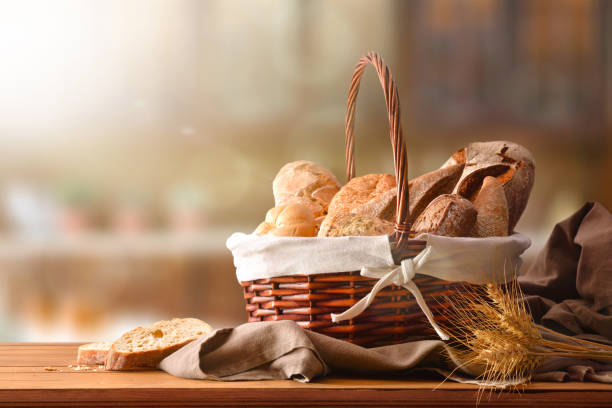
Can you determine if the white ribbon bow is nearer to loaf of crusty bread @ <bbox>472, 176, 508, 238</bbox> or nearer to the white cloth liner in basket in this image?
the white cloth liner in basket

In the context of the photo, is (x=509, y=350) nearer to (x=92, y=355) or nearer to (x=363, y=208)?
(x=363, y=208)

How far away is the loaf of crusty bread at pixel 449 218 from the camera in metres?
1.09

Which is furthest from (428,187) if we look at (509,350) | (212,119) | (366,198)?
(212,119)

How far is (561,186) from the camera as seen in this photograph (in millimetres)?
2035

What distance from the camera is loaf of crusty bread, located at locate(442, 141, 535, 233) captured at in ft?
4.34

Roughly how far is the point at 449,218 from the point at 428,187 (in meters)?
0.16

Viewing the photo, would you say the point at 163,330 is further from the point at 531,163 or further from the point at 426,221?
the point at 531,163

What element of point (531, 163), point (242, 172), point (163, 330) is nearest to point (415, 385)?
point (163, 330)

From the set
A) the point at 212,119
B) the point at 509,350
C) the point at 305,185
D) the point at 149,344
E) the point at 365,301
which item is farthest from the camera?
the point at 212,119

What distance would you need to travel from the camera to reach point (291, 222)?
1191 mm

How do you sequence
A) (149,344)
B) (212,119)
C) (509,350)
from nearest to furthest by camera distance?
1. (509,350)
2. (149,344)
3. (212,119)

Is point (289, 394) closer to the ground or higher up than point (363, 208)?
closer to the ground

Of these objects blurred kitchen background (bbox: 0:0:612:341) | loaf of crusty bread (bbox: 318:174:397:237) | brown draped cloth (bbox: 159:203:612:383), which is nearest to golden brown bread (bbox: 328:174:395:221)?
loaf of crusty bread (bbox: 318:174:397:237)

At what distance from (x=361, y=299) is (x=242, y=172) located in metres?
1.10
